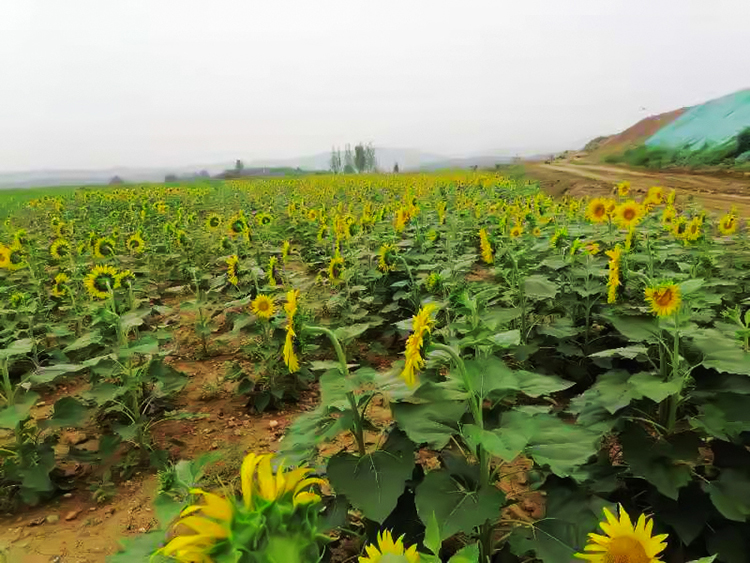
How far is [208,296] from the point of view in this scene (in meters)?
4.57

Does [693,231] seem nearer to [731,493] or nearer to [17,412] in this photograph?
[731,493]

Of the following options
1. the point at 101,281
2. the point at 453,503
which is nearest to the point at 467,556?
the point at 453,503

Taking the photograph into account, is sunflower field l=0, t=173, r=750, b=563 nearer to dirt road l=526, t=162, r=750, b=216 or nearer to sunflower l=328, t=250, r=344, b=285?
sunflower l=328, t=250, r=344, b=285

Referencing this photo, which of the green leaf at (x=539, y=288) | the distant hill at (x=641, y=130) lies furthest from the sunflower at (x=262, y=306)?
the distant hill at (x=641, y=130)

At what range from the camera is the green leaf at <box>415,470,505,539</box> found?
4.68ft

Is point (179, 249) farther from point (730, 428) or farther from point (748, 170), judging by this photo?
point (748, 170)

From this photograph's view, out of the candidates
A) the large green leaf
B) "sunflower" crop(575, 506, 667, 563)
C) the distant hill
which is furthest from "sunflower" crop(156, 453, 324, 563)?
the distant hill

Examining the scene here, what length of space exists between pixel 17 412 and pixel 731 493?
2995 millimetres

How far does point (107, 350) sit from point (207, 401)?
2.53 ft

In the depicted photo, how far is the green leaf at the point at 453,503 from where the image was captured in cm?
143

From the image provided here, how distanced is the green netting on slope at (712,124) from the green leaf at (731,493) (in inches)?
1016

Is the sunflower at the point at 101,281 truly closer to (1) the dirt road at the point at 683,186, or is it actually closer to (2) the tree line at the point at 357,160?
(1) the dirt road at the point at 683,186

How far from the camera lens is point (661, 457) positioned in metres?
1.78

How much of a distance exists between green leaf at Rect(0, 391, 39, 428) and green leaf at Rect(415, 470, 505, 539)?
6.65ft
